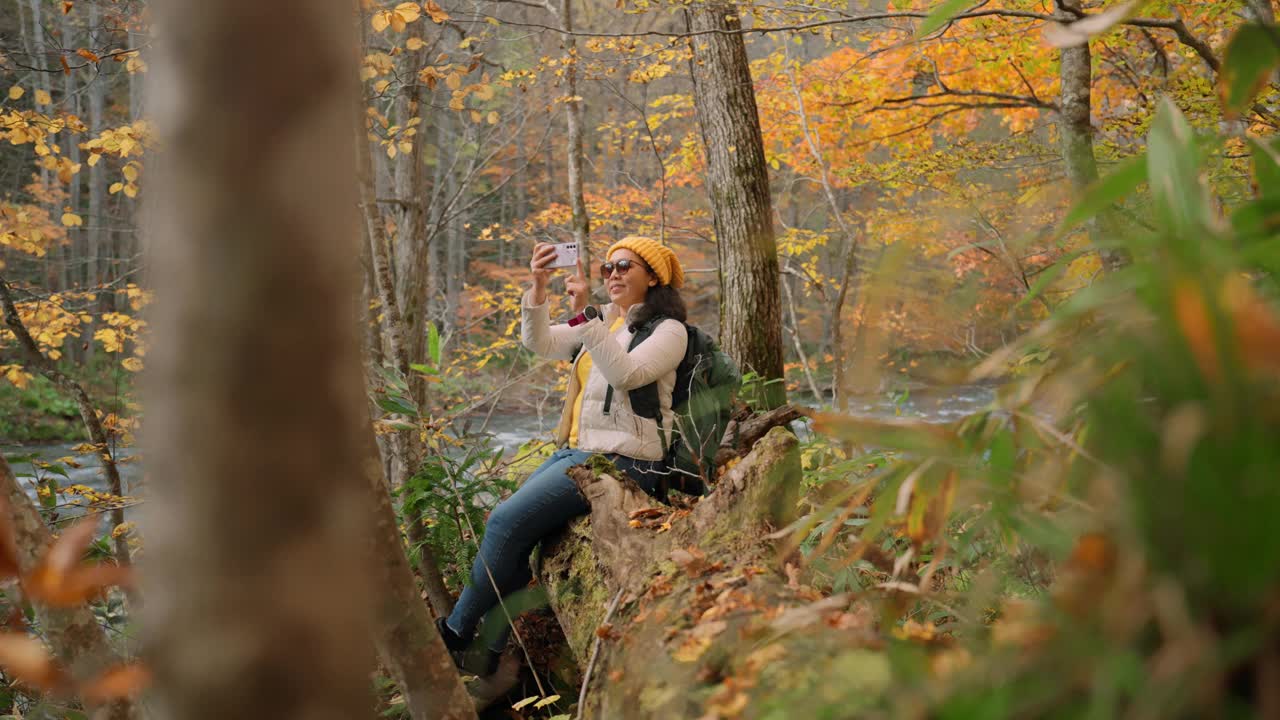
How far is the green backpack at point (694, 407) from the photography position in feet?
9.32

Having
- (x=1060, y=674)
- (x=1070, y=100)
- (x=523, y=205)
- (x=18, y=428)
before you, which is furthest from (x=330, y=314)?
(x=523, y=205)

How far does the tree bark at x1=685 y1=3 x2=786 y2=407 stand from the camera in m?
4.45

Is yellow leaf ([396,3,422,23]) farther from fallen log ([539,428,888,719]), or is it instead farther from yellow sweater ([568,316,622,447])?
fallen log ([539,428,888,719])

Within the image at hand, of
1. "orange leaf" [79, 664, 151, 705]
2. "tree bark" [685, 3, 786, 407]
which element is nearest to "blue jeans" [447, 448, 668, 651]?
"orange leaf" [79, 664, 151, 705]

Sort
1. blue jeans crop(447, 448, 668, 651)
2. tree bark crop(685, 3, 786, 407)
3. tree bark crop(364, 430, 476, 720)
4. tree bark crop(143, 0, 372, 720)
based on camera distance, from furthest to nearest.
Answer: tree bark crop(685, 3, 786, 407) < blue jeans crop(447, 448, 668, 651) < tree bark crop(364, 430, 476, 720) < tree bark crop(143, 0, 372, 720)

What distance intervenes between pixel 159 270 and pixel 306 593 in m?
0.23

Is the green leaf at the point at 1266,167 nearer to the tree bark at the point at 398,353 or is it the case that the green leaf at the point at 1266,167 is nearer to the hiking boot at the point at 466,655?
the hiking boot at the point at 466,655

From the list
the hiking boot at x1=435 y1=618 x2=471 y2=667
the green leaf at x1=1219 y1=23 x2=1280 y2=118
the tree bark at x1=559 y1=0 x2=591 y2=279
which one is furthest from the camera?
the tree bark at x1=559 y1=0 x2=591 y2=279

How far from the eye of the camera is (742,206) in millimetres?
4484

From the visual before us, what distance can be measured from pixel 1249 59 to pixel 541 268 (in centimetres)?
256

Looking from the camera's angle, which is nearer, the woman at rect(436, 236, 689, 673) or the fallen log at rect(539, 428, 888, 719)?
the fallen log at rect(539, 428, 888, 719)

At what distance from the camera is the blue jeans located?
8.44 ft

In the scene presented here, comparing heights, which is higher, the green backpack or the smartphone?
the smartphone

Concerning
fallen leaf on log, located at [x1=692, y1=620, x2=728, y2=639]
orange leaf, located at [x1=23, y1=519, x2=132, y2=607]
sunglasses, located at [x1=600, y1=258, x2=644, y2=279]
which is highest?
sunglasses, located at [x1=600, y1=258, x2=644, y2=279]
